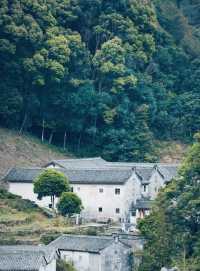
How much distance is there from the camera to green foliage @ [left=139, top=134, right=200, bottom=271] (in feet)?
148

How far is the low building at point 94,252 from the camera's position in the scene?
46.2 metres

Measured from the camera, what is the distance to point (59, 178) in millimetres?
56062

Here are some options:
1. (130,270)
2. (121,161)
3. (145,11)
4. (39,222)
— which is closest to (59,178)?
(39,222)

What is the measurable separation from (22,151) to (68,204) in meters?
11.9

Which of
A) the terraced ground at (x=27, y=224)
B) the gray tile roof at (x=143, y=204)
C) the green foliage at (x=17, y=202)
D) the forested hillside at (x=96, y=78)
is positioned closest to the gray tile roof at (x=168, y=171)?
the gray tile roof at (x=143, y=204)

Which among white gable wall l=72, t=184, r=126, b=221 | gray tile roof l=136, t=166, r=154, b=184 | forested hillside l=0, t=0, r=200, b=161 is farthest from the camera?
forested hillside l=0, t=0, r=200, b=161

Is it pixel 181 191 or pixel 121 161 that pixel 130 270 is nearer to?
pixel 181 191

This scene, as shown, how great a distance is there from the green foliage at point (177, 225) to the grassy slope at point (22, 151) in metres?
18.0

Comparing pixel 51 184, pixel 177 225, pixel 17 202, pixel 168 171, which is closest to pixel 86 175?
pixel 51 184

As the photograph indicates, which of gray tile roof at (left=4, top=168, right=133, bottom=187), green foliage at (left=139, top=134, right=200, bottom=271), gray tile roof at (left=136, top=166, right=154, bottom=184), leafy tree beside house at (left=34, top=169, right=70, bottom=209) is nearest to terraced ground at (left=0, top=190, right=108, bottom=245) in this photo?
leafy tree beside house at (left=34, top=169, right=70, bottom=209)

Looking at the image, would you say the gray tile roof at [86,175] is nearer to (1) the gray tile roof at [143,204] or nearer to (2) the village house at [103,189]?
(2) the village house at [103,189]

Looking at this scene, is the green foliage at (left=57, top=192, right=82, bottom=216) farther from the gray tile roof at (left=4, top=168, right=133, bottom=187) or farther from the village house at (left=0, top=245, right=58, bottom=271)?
the village house at (left=0, top=245, right=58, bottom=271)

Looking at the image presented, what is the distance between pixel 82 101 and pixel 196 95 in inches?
438

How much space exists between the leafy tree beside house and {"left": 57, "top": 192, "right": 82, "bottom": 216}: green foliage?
113cm
